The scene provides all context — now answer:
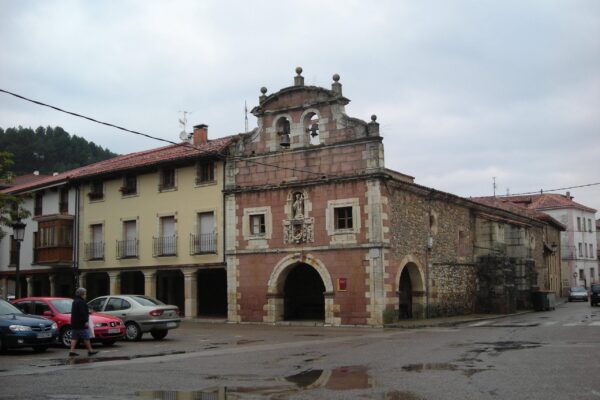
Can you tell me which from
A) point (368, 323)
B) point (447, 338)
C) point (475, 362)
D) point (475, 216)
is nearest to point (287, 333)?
point (368, 323)

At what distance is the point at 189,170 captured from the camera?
31875mm

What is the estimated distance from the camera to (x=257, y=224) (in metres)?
29.2

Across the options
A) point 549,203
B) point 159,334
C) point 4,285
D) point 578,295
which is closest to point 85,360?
point 159,334

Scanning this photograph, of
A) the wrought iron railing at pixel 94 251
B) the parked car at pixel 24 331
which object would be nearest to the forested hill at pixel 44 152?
the wrought iron railing at pixel 94 251

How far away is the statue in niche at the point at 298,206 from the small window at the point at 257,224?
1.73 metres

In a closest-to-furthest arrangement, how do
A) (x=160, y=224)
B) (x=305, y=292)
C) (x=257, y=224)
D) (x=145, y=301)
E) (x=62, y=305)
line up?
(x=62, y=305)
(x=145, y=301)
(x=257, y=224)
(x=305, y=292)
(x=160, y=224)

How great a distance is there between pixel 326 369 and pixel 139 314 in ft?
31.0

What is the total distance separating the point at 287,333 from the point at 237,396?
1394 cm

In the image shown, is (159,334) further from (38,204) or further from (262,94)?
(38,204)

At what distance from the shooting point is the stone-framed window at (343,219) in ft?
→ 86.4

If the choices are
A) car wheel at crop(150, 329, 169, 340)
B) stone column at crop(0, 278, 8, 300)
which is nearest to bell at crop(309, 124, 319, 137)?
car wheel at crop(150, 329, 169, 340)

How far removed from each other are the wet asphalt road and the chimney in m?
17.7

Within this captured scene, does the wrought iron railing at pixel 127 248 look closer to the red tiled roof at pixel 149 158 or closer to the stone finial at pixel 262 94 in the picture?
the red tiled roof at pixel 149 158

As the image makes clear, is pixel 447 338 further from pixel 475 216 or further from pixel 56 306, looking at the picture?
pixel 475 216
